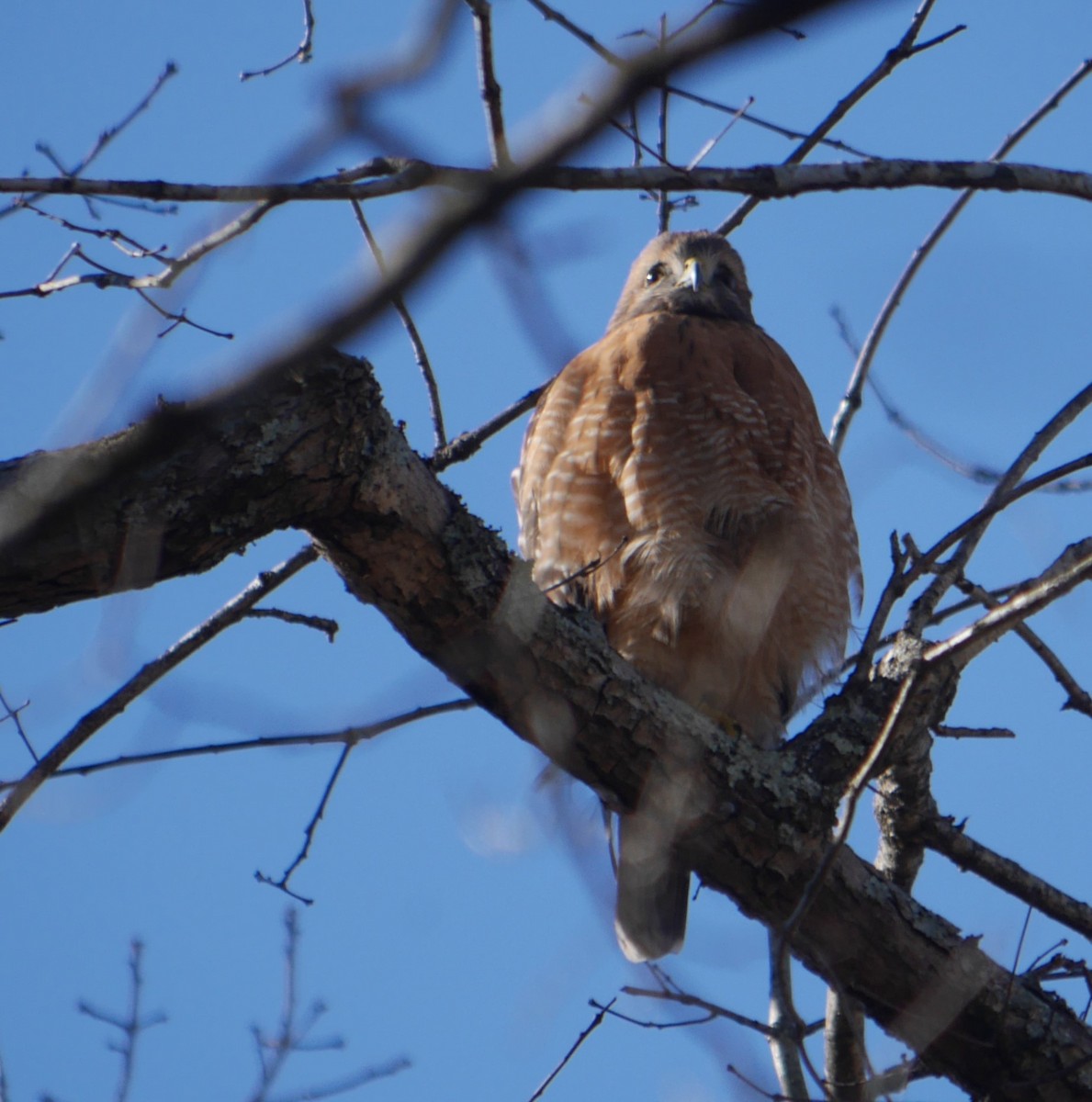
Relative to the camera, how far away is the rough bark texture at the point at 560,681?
2816mm

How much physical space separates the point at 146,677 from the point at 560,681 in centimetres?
112

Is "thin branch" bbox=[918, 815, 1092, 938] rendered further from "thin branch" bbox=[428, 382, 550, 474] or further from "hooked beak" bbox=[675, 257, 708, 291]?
"hooked beak" bbox=[675, 257, 708, 291]

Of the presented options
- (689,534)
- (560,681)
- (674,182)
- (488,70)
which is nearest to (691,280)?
(689,534)

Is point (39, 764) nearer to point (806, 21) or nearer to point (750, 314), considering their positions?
point (806, 21)

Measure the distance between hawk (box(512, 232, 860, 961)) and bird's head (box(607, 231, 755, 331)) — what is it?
3.17 feet

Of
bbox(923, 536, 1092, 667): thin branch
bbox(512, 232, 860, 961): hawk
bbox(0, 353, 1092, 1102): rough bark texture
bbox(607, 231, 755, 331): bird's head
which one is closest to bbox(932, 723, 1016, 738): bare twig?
bbox(0, 353, 1092, 1102): rough bark texture

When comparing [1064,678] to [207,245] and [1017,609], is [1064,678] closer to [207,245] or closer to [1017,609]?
[1017,609]

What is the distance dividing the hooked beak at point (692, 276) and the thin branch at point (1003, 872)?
9.41 ft

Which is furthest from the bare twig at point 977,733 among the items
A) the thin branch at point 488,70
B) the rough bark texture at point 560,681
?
the thin branch at point 488,70

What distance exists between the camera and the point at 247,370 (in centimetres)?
107

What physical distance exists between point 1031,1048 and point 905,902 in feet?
1.72

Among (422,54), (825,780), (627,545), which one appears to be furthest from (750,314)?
(422,54)

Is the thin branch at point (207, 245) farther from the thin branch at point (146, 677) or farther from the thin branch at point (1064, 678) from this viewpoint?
the thin branch at point (1064, 678)

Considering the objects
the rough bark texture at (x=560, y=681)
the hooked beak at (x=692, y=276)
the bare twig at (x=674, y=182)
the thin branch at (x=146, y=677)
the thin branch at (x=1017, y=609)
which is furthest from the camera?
the hooked beak at (x=692, y=276)
